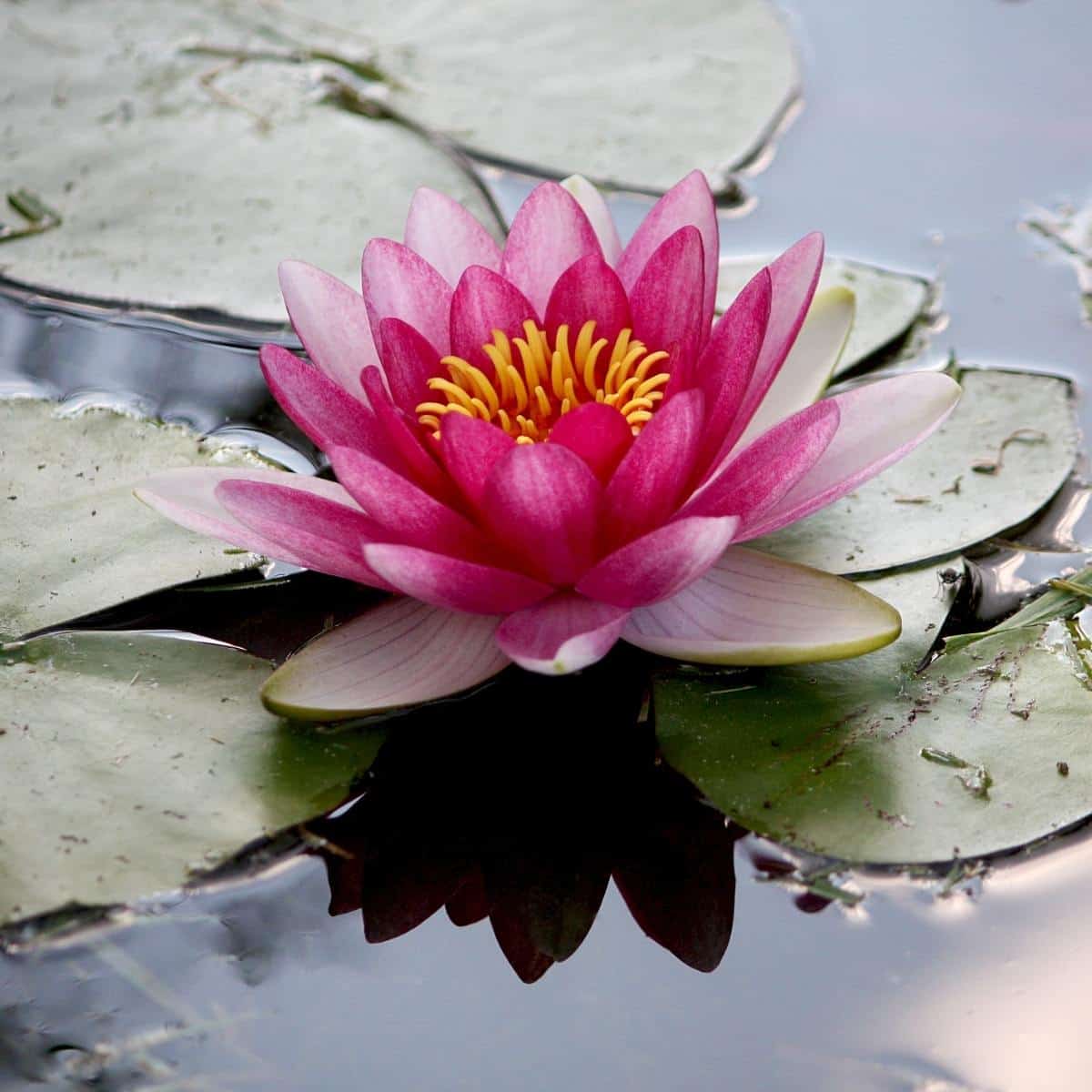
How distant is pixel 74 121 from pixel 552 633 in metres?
1.66

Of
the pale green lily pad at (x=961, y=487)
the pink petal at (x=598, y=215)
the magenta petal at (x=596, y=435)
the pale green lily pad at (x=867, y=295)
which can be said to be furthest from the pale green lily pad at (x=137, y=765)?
the pale green lily pad at (x=867, y=295)

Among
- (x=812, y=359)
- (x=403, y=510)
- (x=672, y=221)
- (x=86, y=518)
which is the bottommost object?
(x=86, y=518)

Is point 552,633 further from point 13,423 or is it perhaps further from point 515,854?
point 13,423

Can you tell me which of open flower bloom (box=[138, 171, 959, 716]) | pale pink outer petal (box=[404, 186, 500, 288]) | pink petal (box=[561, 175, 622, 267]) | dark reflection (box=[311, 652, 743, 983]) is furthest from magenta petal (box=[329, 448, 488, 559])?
pink petal (box=[561, 175, 622, 267])

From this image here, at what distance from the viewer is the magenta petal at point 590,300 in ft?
4.53

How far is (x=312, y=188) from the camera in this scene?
2.17 m

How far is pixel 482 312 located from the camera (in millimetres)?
1391

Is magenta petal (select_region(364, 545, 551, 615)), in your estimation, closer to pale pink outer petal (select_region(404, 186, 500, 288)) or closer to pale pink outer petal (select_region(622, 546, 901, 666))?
pale pink outer petal (select_region(622, 546, 901, 666))

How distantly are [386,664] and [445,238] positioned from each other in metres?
0.59

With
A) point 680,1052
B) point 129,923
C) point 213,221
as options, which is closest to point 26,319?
point 213,221

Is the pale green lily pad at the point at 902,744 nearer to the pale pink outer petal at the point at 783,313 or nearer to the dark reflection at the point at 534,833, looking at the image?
the dark reflection at the point at 534,833

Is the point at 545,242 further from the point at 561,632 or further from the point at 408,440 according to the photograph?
the point at 561,632

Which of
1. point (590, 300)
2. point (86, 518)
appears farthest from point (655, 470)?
point (86, 518)

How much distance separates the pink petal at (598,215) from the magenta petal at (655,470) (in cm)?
49
